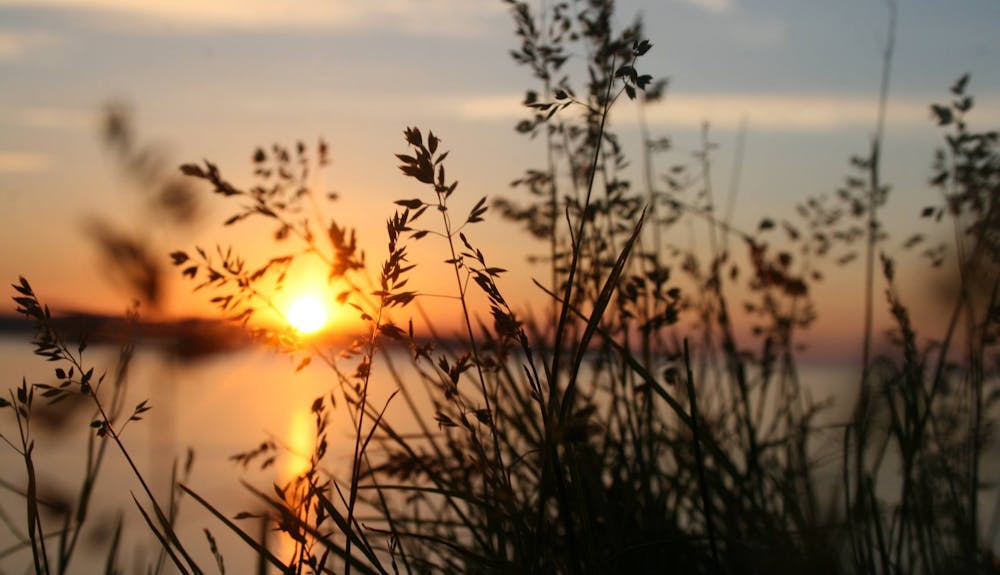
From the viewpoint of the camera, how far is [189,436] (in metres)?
6.03

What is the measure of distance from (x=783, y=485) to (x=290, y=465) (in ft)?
10.7

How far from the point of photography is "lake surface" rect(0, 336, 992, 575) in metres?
2.06

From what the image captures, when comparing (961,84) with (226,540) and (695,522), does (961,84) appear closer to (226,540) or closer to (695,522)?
(695,522)

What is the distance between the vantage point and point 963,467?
8.05 ft

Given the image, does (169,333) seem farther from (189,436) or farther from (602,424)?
(189,436)

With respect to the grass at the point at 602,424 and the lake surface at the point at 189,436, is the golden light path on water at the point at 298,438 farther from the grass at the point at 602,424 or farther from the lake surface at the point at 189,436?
the grass at the point at 602,424

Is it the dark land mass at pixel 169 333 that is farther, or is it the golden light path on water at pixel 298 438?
the golden light path on water at pixel 298 438

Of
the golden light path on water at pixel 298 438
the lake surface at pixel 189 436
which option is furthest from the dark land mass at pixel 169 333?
the golden light path on water at pixel 298 438

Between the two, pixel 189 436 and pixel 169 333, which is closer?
pixel 169 333

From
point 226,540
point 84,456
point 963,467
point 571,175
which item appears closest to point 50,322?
point 571,175

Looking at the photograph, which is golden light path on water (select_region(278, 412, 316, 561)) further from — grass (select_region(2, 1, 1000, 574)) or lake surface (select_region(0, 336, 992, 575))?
grass (select_region(2, 1, 1000, 574))

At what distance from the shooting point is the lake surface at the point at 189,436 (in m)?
2.06

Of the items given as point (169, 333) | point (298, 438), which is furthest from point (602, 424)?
point (298, 438)

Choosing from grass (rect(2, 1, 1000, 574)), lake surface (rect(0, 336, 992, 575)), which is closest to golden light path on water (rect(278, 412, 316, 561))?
lake surface (rect(0, 336, 992, 575))
